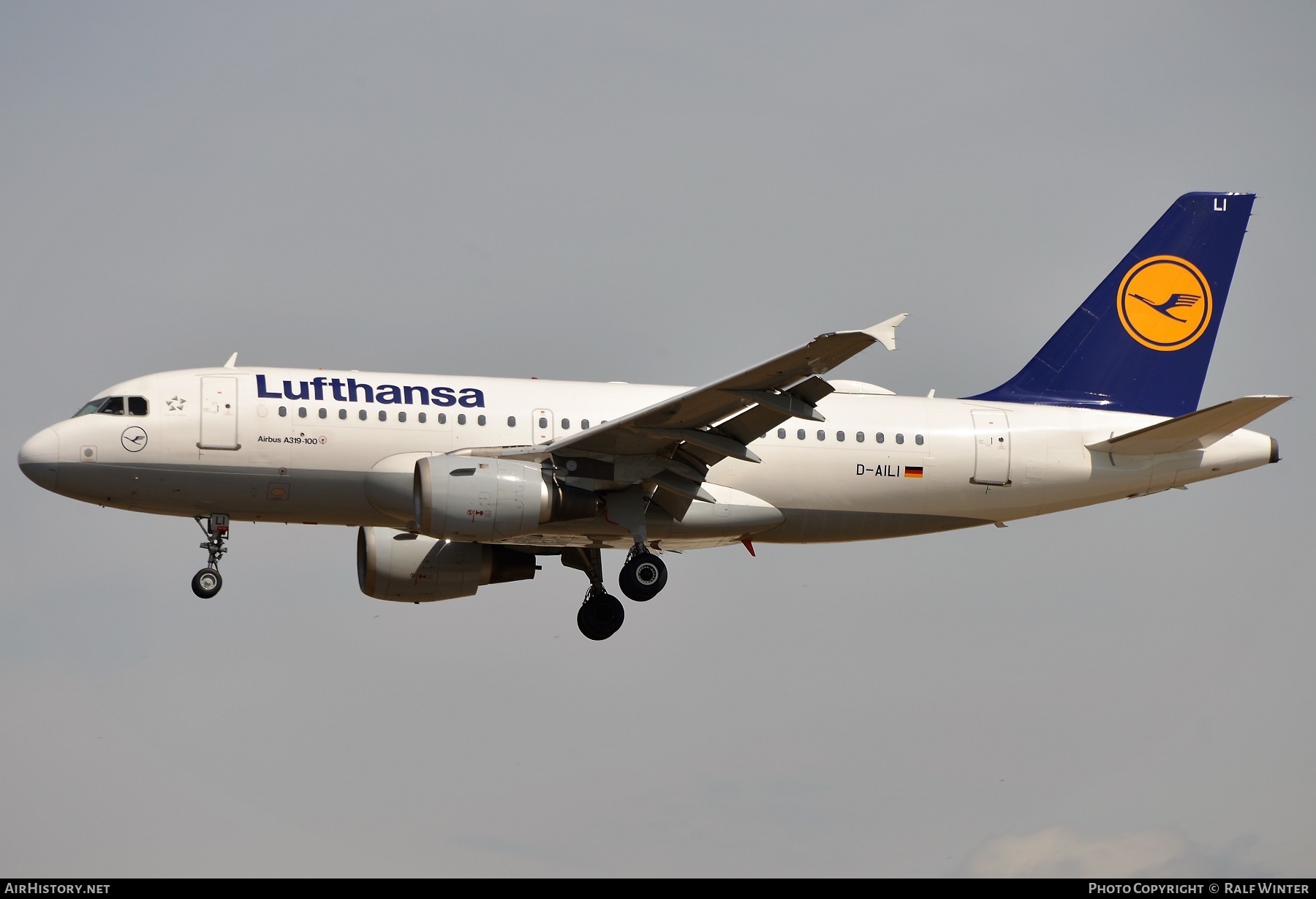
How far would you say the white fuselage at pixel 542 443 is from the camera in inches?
1082

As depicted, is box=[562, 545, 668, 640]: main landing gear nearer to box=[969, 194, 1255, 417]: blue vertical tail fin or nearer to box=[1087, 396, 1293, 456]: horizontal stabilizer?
box=[969, 194, 1255, 417]: blue vertical tail fin

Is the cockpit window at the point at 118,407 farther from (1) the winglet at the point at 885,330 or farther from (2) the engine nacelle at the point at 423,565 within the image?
(1) the winglet at the point at 885,330

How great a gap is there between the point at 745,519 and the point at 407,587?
7.78m

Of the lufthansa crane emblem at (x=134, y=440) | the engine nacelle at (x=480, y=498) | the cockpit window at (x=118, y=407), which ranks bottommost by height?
the engine nacelle at (x=480, y=498)

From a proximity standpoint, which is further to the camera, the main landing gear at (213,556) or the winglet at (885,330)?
the main landing gear at (213,556)

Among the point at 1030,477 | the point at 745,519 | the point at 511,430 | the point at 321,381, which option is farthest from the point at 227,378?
the point at 1030,477

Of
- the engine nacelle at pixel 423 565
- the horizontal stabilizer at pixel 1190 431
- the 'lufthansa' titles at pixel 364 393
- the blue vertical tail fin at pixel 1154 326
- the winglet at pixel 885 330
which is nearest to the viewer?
the winglet at pixel 885 330

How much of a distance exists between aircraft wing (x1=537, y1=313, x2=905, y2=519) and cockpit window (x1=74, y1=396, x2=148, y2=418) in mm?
7331

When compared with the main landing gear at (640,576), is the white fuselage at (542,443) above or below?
above

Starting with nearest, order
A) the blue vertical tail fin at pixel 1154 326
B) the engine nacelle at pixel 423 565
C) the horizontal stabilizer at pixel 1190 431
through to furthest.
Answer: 1. the horizontal stabilizer at pixel 1190 431
2. the engine nacelle at pixel 423 565
3. the blue vertical tail fin at pixel 1154 326

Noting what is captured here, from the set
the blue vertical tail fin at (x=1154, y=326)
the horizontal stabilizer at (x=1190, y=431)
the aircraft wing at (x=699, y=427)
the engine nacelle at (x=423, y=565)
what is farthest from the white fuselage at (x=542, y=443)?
the engine nacelle at (x=423, y=565)

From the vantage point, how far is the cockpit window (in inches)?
1094

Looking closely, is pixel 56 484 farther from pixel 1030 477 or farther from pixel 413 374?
pixel 1030 477

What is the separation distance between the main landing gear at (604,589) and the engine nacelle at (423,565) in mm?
1442
